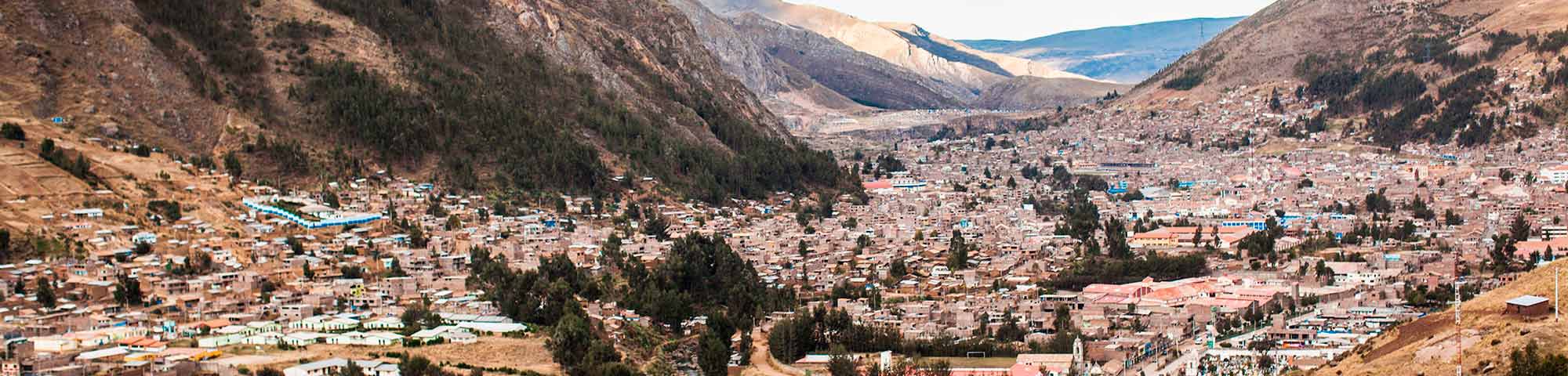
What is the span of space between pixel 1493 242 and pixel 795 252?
24.3m

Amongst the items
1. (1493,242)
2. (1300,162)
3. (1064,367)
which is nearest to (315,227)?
(1064,367)

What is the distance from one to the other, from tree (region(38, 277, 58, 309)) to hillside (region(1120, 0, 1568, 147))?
2823 inches

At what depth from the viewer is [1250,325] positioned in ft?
169

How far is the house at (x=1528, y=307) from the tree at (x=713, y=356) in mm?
18289

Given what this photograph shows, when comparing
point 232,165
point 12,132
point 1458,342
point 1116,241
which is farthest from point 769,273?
point 1458,342

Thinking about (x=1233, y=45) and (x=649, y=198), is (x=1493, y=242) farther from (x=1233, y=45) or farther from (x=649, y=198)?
(x=1233, y=45)

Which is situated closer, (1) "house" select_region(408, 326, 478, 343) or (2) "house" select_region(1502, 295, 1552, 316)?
(2) "house" select_region(1502, 295, 1552, 316)

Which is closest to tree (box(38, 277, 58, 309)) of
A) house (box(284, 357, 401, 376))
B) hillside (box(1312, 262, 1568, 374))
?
house (box(284, 357, 401, 376))

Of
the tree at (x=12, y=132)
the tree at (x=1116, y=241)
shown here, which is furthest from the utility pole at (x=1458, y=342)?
the tree at (x=12, y=132)

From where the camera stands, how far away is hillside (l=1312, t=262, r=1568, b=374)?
35781 millimetres

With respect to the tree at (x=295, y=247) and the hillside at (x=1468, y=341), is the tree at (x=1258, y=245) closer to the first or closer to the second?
the hillside at (x=1468, y=341)

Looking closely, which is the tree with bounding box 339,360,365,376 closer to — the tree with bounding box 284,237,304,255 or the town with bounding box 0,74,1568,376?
the town with bounding box 0,74,1568,376

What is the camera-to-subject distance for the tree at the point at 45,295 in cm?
4775

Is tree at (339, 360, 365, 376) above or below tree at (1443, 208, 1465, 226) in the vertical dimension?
below
